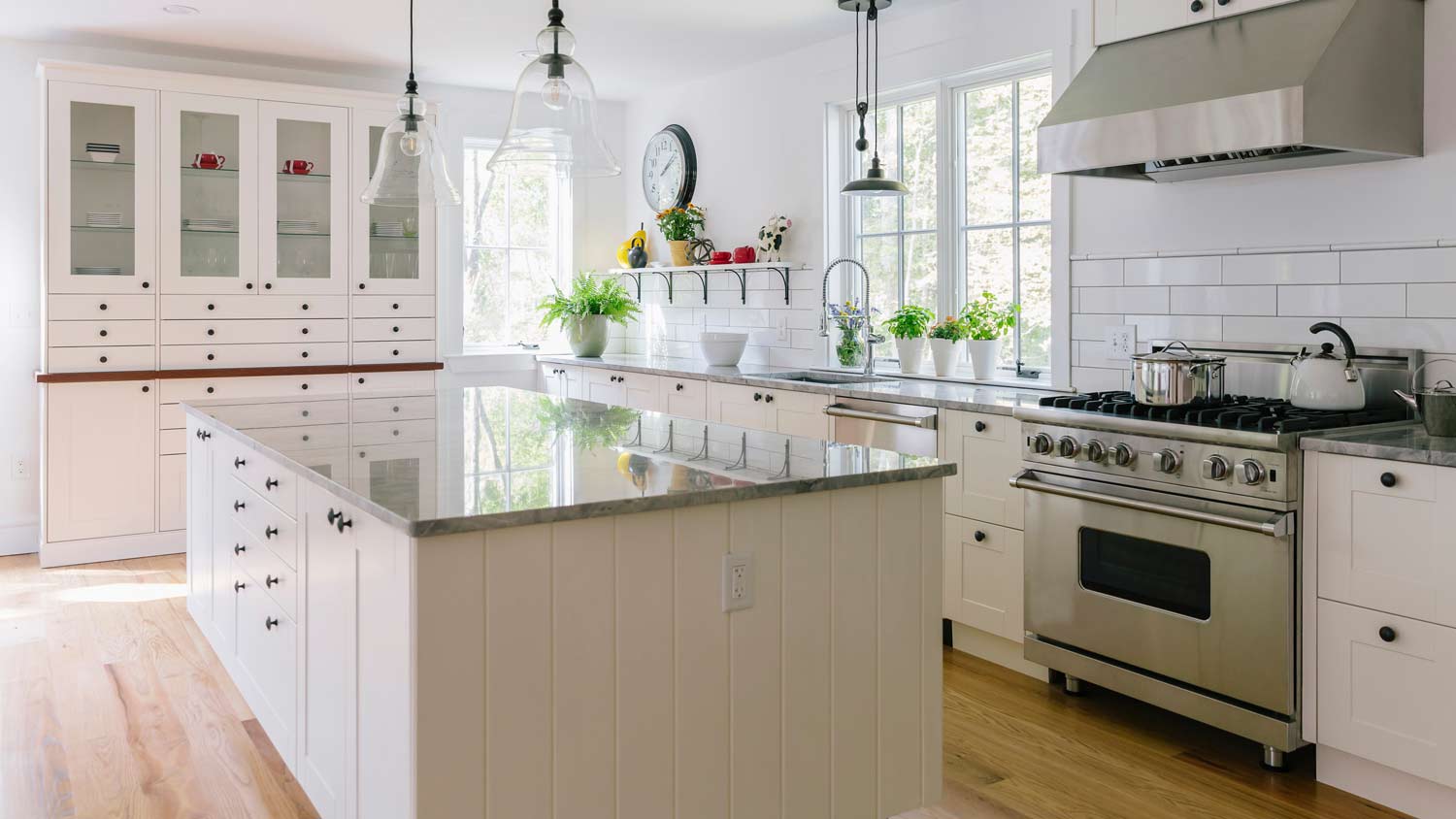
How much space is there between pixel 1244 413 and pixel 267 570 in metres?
2.55

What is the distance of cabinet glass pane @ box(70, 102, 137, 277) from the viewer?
506 centimetres

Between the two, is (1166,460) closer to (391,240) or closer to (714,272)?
(714,272)

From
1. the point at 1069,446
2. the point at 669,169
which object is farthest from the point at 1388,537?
the point at 669,169

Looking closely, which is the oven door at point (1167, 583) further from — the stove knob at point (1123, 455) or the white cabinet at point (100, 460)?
the white cabinet at point (100, 460)

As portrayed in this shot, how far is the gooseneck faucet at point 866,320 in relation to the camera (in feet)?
16.0

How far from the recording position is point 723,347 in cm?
548

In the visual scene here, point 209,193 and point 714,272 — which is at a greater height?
point 209,193

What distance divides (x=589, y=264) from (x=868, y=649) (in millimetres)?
4940

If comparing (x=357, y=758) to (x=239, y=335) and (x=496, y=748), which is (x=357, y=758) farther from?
(x=239, y=335)

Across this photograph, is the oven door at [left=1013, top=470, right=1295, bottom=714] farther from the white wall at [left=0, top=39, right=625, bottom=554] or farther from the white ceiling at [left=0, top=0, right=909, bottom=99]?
the white wall at [left=0, top=39, right=625, bottom=554]

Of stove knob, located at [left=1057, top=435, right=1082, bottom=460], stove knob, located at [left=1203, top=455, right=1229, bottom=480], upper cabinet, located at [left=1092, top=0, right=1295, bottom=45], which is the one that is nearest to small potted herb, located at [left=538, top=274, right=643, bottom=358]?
upper cabinet, located at [left=1092, top=0, right=1295, bottom=45]

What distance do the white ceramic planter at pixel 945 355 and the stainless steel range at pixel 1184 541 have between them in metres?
1.11

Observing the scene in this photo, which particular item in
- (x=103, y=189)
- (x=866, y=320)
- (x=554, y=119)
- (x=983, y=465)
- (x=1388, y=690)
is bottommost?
(x=1388, y=690)

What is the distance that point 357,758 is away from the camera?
6.66 ft
